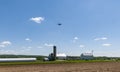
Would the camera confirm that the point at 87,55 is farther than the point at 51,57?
Yes

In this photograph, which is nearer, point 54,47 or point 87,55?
point 54,47

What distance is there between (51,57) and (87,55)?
4455 cm

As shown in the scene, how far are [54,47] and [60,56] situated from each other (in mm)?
20590

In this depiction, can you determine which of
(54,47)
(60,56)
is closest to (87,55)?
(60,56)

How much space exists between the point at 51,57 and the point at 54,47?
26.6ft

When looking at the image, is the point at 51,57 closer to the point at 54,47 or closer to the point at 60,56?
the point at 54,47

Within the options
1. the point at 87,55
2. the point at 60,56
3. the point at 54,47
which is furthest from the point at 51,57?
the point at 87,55

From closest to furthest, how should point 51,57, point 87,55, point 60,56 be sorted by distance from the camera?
point 51,57 < point 60,56 < point 87,55

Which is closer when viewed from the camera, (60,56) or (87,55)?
(60,56)

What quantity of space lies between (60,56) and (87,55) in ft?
69.3

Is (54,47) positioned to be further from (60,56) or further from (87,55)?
(87,55)

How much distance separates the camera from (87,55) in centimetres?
15975

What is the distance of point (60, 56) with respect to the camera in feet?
481

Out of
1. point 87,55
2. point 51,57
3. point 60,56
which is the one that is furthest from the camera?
point 87,55
